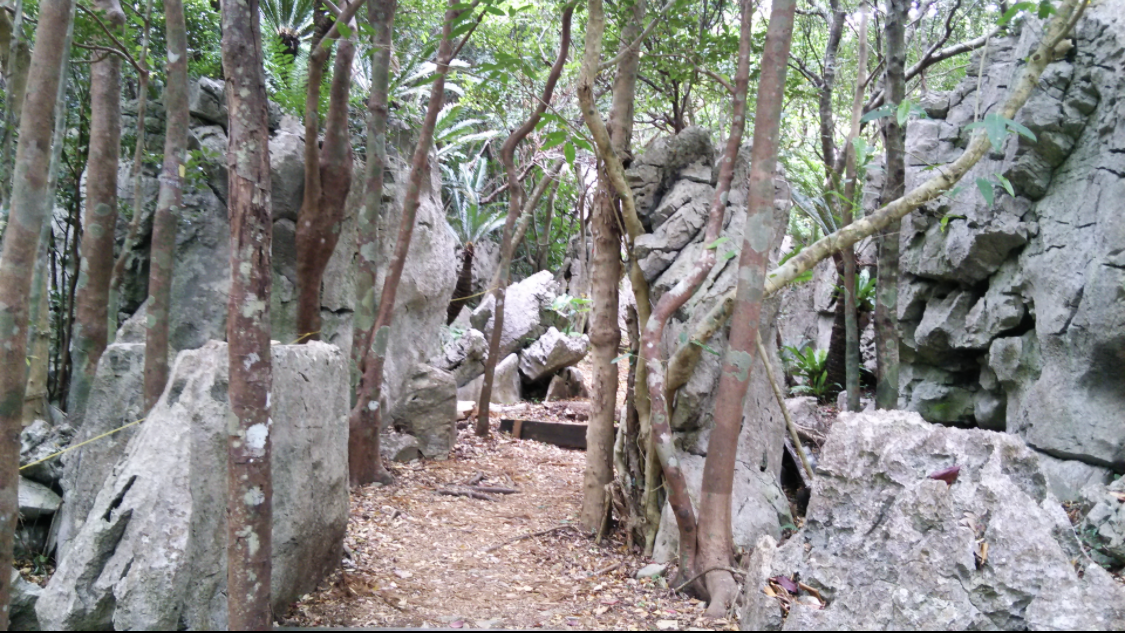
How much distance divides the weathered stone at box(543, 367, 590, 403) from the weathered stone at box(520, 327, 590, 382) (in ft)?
0.52

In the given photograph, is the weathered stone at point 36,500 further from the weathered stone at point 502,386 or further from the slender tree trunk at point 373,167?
the weathered stone at point 502,386

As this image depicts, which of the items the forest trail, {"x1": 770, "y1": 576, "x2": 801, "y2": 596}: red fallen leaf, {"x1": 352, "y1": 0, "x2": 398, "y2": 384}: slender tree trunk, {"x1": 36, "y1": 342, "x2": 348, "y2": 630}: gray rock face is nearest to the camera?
{"x1": 770, "y1": 576, "x2": 801, "y2": 596}: red fallen leaf

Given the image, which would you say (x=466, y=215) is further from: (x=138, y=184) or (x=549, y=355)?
(x=138, y=184)

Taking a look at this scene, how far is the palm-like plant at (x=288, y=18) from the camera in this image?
30.9ft

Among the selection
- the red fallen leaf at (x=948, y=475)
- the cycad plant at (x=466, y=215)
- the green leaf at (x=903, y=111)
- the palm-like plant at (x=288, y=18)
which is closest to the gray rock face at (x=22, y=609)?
the red fallen leaf at (x=948, y=475)

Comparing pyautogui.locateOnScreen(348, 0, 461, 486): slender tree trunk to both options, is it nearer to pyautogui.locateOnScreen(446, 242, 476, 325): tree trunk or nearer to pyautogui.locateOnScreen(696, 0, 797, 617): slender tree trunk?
pyautogui.locateOnScreen(696, 0, 797, 617): slender tree trunk

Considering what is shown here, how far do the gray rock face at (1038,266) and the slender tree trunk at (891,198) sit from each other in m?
0.65

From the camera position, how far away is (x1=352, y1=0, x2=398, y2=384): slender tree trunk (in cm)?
653

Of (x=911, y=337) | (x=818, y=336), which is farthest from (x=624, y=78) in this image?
(x=818, y=336)

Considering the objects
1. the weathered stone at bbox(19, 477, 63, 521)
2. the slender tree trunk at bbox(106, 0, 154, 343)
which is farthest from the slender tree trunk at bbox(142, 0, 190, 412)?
the weathered stone at bbox(19, 477, 63, 521)

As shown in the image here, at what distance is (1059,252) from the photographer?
20.7ft

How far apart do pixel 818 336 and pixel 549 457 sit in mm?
5775

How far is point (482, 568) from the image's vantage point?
211 inches

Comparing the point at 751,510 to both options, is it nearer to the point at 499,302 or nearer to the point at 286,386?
the point at 286,386
